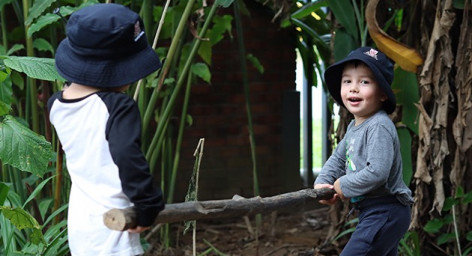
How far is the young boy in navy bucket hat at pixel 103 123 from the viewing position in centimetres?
233

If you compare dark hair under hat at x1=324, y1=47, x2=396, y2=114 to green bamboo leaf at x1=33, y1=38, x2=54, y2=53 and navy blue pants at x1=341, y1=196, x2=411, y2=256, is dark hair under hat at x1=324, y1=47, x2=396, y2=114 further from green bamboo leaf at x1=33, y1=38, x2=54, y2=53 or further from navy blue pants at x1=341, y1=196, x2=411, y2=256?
green bamboo leaf at x1=33, y1=38, x2=54, y2=53

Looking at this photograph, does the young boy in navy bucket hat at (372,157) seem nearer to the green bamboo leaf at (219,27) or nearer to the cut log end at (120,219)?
the cut log end at (120,219)

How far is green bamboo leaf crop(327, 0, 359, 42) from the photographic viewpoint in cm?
459

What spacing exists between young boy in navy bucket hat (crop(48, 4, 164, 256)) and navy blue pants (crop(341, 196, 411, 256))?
1.03 metres

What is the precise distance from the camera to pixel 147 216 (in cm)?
232

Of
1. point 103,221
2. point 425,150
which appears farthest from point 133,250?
point 425,150

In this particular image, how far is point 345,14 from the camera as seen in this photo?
15.1 feet

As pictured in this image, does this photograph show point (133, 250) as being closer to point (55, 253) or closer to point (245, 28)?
point (55, 253)

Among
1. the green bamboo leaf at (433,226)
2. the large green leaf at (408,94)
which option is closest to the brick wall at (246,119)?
the large green leaf at (408,94)

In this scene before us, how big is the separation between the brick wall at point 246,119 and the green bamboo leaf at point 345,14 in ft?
4.99

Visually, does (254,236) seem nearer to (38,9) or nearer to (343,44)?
(343,44)

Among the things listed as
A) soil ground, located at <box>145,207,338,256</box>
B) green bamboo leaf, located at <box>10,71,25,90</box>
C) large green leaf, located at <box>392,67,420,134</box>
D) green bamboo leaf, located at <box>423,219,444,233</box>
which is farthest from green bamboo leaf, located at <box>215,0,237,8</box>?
green bamboo leaf, located at <box>423,219,444,233</box>

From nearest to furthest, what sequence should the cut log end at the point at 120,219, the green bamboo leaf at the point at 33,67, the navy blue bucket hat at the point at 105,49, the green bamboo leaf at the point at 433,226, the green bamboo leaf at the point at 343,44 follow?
the cut log end at the point at 120,219 < the navy blue bucket hat at the point at 105,49 < the green bamboo leaf at the point at 33,67 < the green bamboo leaf at the point at 433,226 < the green bamboo leaf at the point at 343,44

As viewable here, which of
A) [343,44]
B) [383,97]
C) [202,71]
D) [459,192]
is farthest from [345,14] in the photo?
[383,97]
